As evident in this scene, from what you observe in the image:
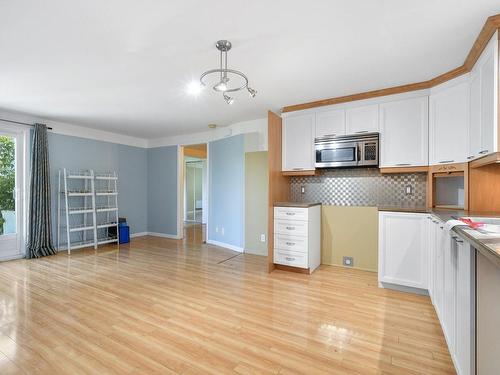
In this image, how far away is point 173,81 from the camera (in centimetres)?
303

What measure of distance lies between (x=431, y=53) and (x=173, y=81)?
2676 millimetres

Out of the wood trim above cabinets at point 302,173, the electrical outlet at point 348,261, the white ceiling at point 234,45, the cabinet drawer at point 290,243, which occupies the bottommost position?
the electrical outlet at point 348,261

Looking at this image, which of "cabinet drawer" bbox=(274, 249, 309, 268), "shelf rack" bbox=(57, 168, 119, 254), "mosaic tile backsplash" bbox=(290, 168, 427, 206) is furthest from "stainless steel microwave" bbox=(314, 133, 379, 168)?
"shelf rack" bbox=(57, 168, 119, 254)

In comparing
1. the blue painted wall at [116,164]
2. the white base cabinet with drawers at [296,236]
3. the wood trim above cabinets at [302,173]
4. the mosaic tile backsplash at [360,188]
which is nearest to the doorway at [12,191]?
the blue painted wall at [116,164]

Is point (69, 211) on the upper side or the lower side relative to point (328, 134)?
lower

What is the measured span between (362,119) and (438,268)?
6.64 feet

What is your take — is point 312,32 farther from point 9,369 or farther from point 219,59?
point 9,369

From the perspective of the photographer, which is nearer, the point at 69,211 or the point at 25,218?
the point at 25,218

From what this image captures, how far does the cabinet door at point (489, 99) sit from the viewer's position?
77.7 inches

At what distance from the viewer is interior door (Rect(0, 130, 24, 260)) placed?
166 inches

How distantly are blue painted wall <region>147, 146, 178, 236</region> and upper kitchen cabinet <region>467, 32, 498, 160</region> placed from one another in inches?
211

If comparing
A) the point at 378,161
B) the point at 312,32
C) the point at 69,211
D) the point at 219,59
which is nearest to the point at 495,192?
the point at 378,161

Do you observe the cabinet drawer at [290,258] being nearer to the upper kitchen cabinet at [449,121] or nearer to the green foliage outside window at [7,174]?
the upper kitchen cabinet at [449,121]

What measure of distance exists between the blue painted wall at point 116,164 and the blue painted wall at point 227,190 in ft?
6.95
